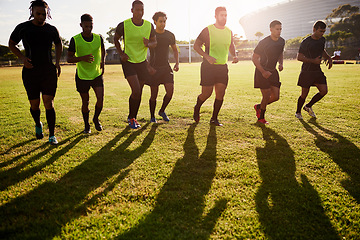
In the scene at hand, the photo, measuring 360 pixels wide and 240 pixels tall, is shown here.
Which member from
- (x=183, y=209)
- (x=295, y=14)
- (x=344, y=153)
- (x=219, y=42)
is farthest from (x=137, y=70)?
(x=295, y=14)

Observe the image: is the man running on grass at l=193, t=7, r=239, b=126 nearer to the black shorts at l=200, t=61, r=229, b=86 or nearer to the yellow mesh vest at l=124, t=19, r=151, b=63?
the black shorts at l=200, t=61, r=229, b=86

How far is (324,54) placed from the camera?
6051 mm

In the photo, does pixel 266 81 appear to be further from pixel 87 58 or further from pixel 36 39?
pixel 36 39

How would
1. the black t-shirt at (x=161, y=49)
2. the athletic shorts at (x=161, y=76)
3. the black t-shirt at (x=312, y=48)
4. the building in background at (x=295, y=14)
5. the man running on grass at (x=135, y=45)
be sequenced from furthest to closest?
the building in background at (x=295, y=14) → the black t-shirt at (x=312, y=48) → the athletic shorts at (x=161, y=76) → the black t-shirt at (x=161, y=49) → the man running on grass at (x=135, y=45)

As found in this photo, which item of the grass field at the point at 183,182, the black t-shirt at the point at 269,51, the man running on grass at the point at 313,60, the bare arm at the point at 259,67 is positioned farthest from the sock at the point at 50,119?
the man running on grass at the point at 313,60

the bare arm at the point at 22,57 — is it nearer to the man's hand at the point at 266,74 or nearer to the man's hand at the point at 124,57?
the man's hand at the point at 124,57

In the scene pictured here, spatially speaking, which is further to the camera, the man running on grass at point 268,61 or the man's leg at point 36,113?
the man running on grass at point 268,61

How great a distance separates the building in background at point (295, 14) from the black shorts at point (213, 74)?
516ft

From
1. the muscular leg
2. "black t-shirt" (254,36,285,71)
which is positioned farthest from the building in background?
the muscular leg

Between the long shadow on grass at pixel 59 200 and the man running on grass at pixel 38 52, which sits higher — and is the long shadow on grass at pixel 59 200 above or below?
below

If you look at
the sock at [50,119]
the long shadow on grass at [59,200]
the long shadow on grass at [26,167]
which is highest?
the sock at [50,119]

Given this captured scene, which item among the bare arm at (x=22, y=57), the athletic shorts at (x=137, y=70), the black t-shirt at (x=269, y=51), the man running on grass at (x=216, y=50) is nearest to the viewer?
the bare arm at (x=22, y=57)

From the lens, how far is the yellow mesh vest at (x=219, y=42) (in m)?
5.11

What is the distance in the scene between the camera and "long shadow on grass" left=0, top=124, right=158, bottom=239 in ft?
7.00
